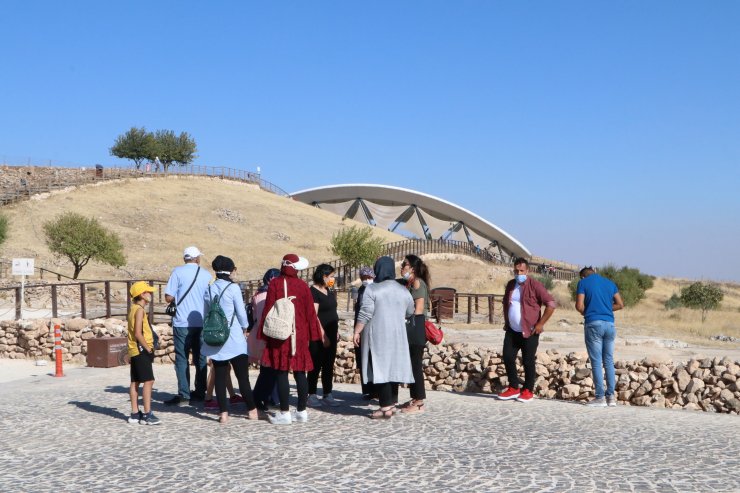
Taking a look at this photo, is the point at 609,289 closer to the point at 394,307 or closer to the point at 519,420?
the point at 519,420

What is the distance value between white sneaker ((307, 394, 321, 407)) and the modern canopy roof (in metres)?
78.2

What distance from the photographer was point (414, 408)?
8.45 meters

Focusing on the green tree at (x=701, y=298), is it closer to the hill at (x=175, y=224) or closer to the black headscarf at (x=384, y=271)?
the hill at (x=175, y=224)

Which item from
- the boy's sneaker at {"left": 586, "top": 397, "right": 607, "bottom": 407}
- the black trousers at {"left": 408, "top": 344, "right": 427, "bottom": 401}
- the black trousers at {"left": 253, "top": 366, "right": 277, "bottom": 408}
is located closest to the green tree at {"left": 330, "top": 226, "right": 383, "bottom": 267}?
the boy's sneaker at {"left": 586, "top": 397, "right": 607, "bottom": 407}

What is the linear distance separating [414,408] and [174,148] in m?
81.6

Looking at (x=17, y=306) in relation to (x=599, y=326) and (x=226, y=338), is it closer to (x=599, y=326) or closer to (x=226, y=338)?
(x=226, y=338)

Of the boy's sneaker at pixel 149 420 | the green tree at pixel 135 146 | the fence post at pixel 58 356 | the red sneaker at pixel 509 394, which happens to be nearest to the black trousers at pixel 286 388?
the boy's sneaker at pixel 149 420

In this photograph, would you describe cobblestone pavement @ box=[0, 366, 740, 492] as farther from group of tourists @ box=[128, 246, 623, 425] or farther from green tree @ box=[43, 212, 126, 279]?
green tree @ box=[43, 212, 126, 279]

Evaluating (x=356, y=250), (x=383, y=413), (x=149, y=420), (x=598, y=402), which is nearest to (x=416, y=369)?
(x=383, y=413)

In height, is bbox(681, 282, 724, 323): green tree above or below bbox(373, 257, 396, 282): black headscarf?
below

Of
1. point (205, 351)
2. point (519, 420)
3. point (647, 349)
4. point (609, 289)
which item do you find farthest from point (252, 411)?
point (647, 349)

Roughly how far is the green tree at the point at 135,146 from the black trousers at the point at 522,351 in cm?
7871

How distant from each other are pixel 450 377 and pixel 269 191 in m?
76.0

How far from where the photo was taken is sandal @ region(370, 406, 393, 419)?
26.4 ft
